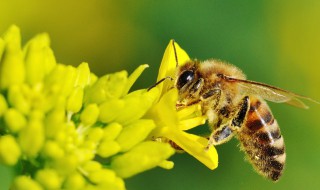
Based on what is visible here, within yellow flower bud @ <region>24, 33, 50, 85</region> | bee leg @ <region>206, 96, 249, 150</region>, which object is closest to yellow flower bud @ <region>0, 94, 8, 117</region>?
yellow flower bud @ <region>24, 33, 50, 85</region>

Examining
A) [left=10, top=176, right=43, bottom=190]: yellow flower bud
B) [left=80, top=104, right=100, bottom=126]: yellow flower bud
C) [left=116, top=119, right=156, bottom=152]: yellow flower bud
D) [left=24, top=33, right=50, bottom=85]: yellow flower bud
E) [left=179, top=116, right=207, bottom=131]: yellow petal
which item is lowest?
[left=179, top=116, right=207, bottom=131]: yellow petal

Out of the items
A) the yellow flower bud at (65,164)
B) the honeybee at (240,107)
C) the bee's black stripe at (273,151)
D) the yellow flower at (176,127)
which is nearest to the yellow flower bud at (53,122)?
the yellow flower bud at (65,164)

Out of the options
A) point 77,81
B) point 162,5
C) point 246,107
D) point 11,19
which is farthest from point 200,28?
point 77,81

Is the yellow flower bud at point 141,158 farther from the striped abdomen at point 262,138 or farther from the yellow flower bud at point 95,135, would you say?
the striped abdomen at point 262,138

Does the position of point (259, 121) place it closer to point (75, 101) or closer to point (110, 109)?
point (110, 109)

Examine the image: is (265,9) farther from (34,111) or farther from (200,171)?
(34,111)

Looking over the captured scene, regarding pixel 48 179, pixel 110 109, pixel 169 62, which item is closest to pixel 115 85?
pixel 110 109

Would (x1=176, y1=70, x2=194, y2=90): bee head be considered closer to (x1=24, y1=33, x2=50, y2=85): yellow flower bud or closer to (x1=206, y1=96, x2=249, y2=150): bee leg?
(x1=206, y1=96, x2=249, y2=150): bee leg
